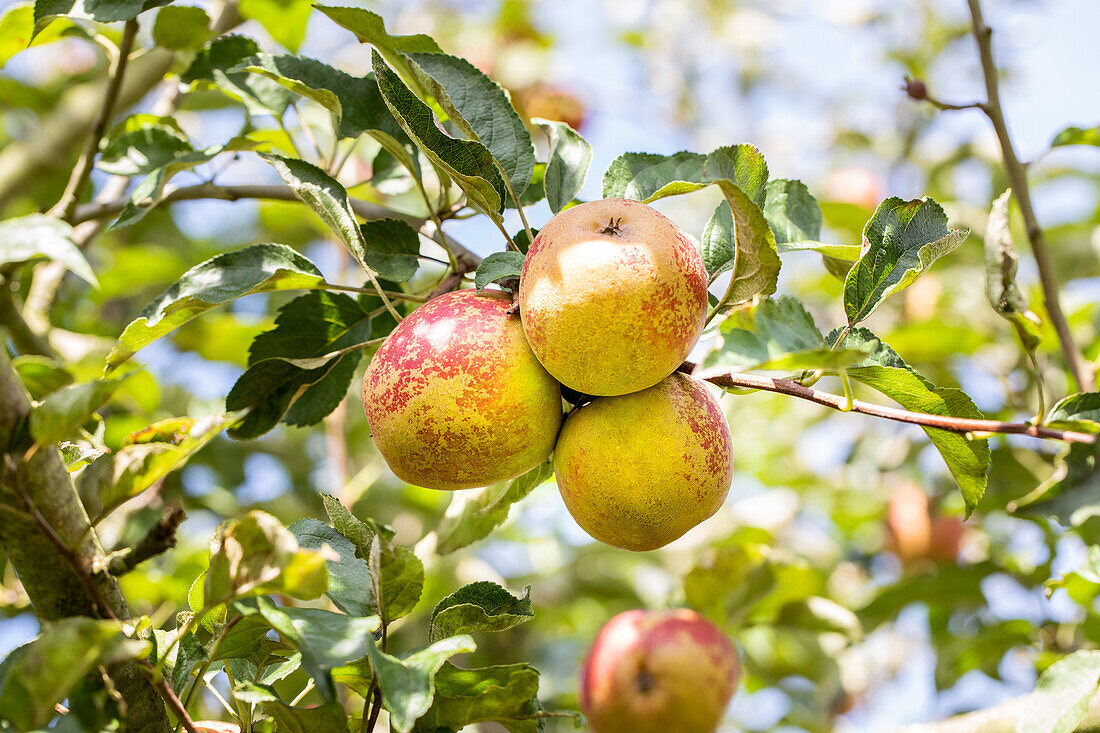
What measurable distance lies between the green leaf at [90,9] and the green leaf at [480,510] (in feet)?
2.66

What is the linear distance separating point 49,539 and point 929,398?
86cm

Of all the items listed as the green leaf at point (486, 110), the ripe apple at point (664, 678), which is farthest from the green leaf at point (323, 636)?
the ripe apple at point (664, 678)

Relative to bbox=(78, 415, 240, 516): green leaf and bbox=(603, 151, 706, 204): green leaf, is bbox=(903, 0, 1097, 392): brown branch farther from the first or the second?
bbox=(78, 415, 240, 516): green leaf

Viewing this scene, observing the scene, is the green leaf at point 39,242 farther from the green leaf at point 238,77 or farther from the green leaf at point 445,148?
the green leaf at point 238,77

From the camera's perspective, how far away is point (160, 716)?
0.88 meters

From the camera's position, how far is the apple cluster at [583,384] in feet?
3.01

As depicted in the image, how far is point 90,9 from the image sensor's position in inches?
47.6

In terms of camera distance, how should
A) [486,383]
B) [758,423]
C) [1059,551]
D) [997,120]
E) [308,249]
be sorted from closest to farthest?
[486,383]
[997,120]
[1059,551]
[308,249]
[758,423]

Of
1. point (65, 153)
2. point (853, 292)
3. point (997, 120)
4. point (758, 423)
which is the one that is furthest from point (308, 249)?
point (853, 292)

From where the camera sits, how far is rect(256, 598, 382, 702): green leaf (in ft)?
2.55

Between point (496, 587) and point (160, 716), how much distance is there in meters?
0.37

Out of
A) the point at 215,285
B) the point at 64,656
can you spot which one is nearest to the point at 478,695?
the point at 64,656

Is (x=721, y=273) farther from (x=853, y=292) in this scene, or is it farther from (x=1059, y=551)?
Result: (x=1059, y=551)

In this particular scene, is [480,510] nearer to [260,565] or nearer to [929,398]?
[260,565]
